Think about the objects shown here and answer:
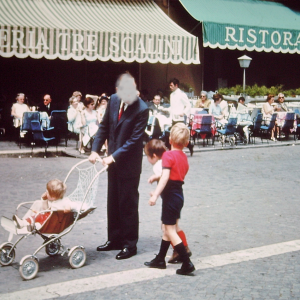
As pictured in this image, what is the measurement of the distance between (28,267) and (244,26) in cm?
1654

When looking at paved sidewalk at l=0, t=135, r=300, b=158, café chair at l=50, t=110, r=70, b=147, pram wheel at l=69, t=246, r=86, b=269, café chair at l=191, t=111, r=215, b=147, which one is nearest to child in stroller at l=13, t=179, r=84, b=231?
pram wheel at l=69, t=246, r=86, b=269

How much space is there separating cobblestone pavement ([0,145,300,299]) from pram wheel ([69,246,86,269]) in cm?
6

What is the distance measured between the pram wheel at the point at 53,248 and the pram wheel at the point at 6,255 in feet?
1.29

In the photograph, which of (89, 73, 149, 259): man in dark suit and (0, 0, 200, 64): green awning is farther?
(0, 0, 200, 64): green awning

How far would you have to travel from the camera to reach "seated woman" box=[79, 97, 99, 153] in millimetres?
14125

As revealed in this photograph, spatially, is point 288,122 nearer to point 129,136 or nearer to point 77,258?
point 129,136

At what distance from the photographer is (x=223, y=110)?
1738cm

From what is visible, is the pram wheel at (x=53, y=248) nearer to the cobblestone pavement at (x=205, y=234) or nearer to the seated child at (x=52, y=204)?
the cobblestone pavement at (x=205, y=234)

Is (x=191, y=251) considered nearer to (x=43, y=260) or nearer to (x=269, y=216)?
(x=43, y=260)

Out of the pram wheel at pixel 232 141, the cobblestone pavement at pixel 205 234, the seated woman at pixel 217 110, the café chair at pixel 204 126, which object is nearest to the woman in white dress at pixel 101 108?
the cobblestone pavement at pixel 205 234

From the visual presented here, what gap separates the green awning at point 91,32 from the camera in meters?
15.9

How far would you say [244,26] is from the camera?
2008 centimetres

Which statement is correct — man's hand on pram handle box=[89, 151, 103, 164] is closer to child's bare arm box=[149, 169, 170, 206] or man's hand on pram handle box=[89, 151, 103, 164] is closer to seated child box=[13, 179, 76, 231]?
seated child box=[13, 179, 76, 231]

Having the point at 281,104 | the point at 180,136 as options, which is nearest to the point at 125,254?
the point at 180,136
